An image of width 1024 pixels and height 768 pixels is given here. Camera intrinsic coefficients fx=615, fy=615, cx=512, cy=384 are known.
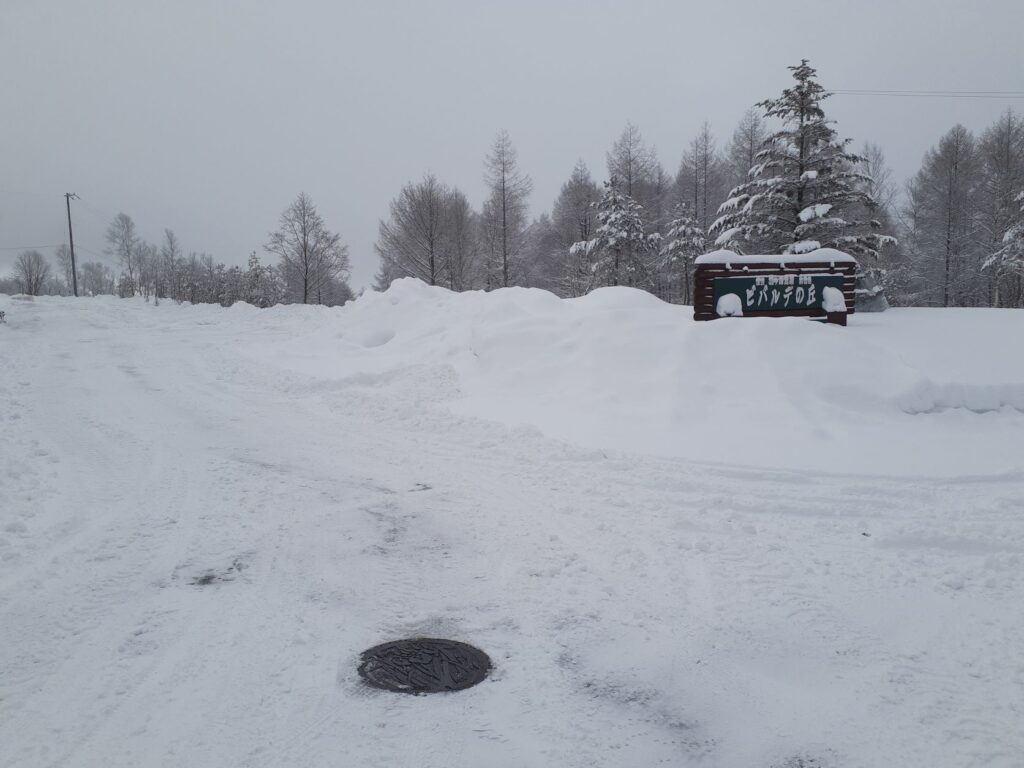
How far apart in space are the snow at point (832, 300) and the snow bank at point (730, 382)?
3.44 feet

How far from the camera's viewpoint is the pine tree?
2062cm

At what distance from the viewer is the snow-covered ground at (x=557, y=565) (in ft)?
9.46

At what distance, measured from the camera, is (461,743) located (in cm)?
279

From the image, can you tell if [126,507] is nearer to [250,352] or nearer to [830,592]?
[830,592]

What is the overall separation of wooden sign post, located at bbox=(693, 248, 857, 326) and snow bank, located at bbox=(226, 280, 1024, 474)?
893 millimetres

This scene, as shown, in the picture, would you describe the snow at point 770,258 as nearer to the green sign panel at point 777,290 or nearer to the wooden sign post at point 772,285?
the wooden sign post at point 772,285

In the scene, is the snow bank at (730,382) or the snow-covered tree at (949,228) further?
the snow-covered tree at (949,228)

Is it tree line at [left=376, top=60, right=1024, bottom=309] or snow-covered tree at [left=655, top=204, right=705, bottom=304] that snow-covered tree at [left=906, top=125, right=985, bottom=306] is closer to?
tree line at [left=376, top=60, right=1024, bottom=309]

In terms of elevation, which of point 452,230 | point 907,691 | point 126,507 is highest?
point 452,230

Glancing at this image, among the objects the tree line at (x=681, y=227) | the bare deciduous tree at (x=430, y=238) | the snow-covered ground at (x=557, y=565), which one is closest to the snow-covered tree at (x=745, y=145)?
the tree line at (x=681, y=227)

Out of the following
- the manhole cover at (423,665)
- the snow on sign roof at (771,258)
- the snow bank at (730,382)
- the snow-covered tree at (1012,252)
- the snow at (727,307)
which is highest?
the snow-covered tree at (1012,252)

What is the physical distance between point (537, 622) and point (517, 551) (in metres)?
1.00

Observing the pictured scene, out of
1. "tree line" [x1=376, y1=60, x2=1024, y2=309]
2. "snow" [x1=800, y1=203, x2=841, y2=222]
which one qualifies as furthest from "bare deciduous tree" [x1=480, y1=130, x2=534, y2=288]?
"snow" [x1=800, y1=203, x2=841, y2=222]

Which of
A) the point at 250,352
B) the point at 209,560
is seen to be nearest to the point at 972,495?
the point at 209,560
